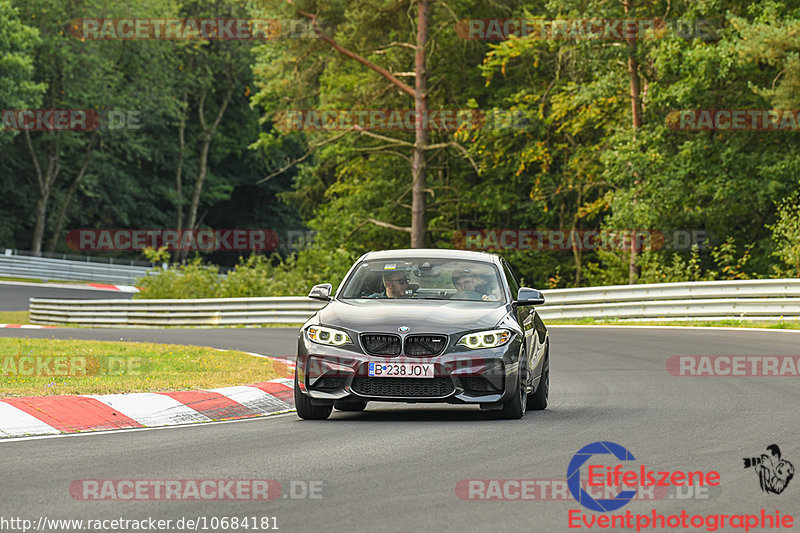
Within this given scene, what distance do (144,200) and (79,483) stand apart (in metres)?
69.9

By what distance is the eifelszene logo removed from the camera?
7.27 m

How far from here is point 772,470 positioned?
25.7 feet

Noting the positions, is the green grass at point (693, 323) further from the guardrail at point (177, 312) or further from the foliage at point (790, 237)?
the guardrail at point (177, 312)

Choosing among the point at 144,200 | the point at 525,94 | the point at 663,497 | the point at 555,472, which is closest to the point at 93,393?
the point at 555,472

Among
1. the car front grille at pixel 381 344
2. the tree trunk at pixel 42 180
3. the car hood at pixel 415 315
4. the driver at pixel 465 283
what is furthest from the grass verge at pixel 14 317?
Answer: the car front grille at pixel 381 344

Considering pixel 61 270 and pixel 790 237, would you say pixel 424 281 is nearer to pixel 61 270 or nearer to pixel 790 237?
pixel 790 237

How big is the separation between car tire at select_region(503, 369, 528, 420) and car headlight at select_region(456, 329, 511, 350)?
1.25ft

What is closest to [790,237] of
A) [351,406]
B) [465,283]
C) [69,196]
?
[465,283]

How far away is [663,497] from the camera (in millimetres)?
6863

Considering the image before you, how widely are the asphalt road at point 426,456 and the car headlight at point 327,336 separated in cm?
72

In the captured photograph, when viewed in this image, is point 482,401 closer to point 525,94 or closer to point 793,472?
point 793,472

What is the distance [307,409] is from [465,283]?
2.05 meters

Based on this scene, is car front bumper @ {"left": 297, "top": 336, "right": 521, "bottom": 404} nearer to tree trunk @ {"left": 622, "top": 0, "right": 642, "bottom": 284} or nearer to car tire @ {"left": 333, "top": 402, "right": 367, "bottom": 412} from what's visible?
car tire @ {"left": 333, "top": 402, "right": 367, "bottom": 412}

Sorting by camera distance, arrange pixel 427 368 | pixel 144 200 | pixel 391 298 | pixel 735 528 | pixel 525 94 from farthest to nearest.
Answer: pixel 144 200 → pixel 525 94 → pixel 391 298 → pixel 427 368 → pixel 735 528
